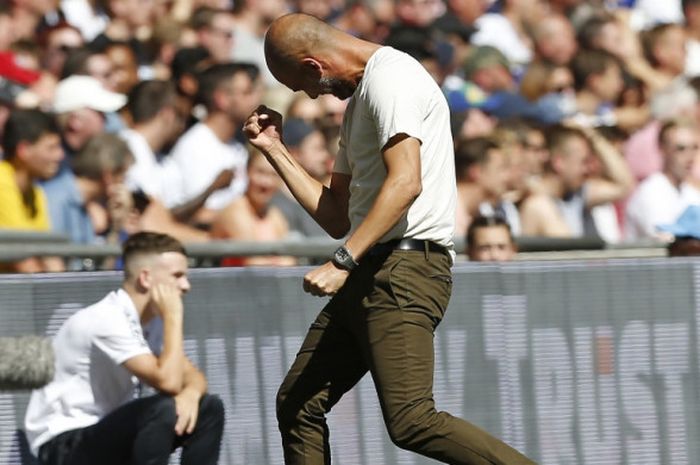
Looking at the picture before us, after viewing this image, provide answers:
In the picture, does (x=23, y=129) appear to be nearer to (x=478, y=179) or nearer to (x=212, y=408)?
(x=212, y=408)

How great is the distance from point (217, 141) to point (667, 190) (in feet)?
9.69

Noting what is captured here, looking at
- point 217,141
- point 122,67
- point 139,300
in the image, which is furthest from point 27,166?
point 139,300

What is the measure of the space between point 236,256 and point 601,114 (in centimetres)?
529

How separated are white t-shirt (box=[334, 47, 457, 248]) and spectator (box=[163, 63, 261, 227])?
408cm

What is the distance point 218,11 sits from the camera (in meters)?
11.6

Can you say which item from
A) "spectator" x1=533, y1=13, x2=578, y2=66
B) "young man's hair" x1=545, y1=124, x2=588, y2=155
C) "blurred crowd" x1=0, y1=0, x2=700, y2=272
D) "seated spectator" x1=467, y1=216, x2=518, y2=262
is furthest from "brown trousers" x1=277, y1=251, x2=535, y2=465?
"spectator" x1=533, y1=13, x2=578, y2=66

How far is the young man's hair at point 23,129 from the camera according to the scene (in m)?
8.78

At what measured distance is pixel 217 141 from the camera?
33.2ft

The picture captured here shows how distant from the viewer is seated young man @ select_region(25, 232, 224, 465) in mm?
6723

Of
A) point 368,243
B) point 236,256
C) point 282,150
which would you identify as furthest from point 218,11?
point 368,243

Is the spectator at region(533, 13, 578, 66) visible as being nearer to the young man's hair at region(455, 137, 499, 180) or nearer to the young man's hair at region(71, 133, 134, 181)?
the young man's hair at region(455, 137, 499, 180)

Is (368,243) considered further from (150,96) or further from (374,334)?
(150,96)

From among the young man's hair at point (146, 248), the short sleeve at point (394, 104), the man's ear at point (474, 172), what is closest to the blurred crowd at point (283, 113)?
the man's ear at point (474, 172)

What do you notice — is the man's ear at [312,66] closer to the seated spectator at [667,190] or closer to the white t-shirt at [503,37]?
the seated spectator at [667,190]
